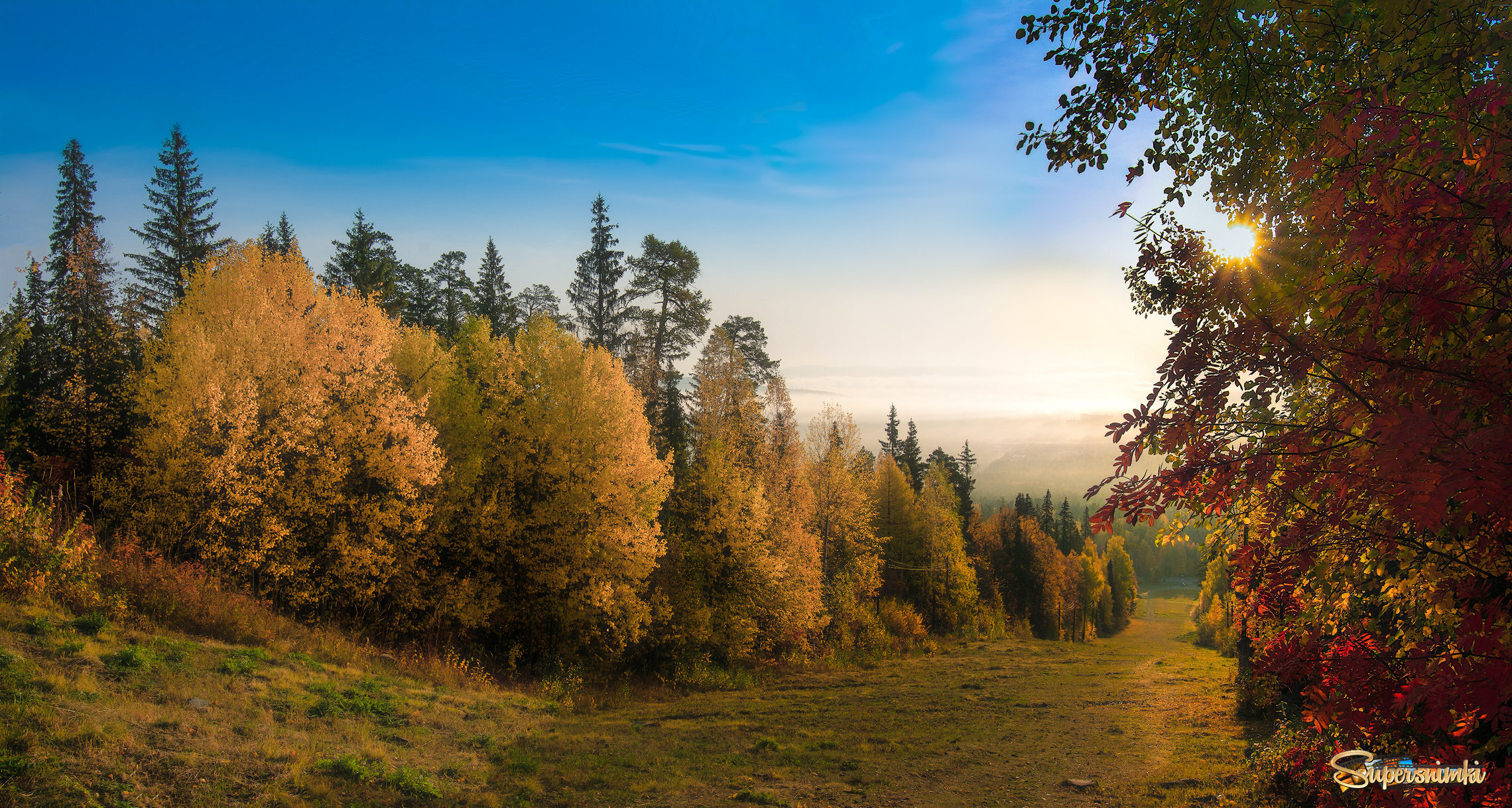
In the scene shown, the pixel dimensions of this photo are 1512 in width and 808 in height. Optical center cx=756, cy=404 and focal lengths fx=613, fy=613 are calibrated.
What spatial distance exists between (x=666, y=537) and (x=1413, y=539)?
23150 mm

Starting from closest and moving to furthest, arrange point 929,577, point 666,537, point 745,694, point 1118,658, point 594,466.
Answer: point 594,466
point 745,694
point 666,537
point 1118,658
point 929,577

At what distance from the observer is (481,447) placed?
21.6 meters

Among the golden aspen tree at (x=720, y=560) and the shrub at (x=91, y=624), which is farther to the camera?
the golden aspen tree at (x=720, y=560)

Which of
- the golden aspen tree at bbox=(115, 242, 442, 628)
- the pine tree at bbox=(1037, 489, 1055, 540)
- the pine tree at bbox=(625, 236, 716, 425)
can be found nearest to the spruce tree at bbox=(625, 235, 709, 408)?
the pine tree at bbox=(625, 236, 716, 425)

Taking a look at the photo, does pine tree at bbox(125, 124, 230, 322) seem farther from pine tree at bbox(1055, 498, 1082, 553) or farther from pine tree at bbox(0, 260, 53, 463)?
pine tree at bbox(1055, 498, 1082, 553)

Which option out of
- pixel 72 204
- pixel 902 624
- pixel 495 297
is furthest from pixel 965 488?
pixel 72 204

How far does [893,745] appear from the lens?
15195 millimetres

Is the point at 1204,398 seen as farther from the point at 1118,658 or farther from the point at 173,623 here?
the point at 1118,658

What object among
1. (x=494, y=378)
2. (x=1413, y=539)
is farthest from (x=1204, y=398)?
(x=494, y=378)

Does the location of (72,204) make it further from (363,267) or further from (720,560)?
(720,560)

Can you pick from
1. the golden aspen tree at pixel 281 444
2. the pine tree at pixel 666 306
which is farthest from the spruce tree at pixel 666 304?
the golden aspen tree at pixel 281 444

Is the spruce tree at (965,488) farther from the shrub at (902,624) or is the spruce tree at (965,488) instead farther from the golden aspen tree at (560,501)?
the golden aspen tree at (560,501)

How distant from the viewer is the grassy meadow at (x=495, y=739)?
7656mm

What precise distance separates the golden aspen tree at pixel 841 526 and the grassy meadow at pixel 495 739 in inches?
407
